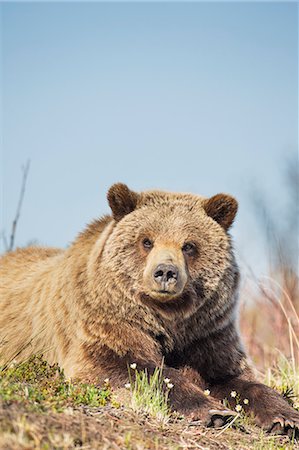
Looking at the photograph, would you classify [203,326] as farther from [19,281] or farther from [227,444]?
[19,281]

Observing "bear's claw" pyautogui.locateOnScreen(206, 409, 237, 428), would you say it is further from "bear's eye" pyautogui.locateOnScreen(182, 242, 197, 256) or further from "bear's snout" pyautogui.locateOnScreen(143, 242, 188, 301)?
"bear's eye" pyautogui.locateOnScreen(182, 242, 197, 256)

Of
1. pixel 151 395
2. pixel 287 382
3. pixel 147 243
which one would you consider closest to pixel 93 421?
pixel 151 395

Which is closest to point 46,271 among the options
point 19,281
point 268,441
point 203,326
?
point 19,281

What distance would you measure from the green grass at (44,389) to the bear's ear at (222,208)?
6.53ft

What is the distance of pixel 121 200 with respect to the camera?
22.7 feet

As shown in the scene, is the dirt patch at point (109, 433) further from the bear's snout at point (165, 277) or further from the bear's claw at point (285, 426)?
the bear's snout at point (165, 277)

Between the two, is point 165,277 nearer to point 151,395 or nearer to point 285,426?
point 151,395

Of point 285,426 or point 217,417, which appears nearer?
point 217,417

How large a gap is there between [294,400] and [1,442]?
4419mm

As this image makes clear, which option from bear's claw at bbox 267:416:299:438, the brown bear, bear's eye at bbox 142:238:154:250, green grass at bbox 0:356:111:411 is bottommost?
bear's claw at bbox 267:416:299:438

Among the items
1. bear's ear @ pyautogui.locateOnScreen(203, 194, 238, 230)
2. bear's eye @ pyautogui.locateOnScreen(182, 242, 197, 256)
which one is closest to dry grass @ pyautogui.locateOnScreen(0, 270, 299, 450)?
bear's eye @ pyautogui.locateOnScreen(182, 242, 197, 256)

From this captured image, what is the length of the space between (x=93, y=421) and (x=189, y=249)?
2.21 metres

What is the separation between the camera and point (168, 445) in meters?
4.86

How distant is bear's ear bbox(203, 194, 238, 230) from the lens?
700 centimetres
